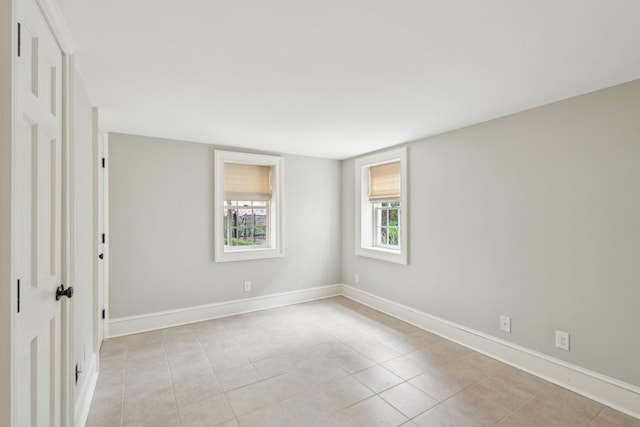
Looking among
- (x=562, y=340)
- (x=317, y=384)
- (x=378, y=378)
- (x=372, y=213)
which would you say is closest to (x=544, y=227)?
(x=562, y=340)

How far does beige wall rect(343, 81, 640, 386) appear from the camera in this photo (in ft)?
7.11

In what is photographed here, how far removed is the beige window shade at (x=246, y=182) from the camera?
419 cm

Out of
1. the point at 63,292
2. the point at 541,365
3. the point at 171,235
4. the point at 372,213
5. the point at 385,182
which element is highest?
the point at 385,182

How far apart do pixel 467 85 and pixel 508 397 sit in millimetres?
2327

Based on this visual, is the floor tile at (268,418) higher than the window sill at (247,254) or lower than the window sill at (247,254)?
lower

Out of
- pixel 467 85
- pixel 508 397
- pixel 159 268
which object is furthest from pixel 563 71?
pixel 159 268

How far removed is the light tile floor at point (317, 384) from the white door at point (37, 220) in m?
0.91

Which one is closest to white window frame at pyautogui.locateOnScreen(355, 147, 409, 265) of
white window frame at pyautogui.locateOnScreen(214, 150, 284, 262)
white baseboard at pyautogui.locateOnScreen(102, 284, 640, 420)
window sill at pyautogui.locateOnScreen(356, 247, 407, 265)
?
window sill at pyautogui.locateOnScreen(356, 247, 407, 265)

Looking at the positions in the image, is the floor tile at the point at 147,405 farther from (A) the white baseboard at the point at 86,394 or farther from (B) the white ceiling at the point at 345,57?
(B) the white ceiling at the point at 345,57

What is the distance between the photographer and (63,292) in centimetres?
154

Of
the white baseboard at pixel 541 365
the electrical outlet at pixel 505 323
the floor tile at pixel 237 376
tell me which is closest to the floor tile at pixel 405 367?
the white baseboard at pixel 541 365

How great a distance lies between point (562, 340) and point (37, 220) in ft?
11.5

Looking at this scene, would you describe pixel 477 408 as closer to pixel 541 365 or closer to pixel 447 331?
pixel 541 365

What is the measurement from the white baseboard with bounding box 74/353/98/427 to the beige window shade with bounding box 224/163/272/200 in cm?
234
